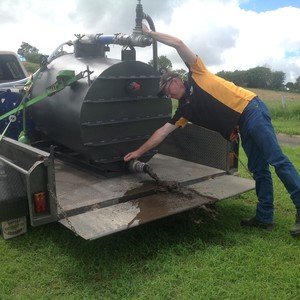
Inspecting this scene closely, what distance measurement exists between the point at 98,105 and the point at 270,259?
82.3 inches

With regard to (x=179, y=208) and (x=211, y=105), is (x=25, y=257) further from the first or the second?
(x=211, y=105)

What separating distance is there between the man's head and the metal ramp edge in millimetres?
949

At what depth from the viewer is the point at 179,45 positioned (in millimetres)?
3684

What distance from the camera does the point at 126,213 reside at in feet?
11.1

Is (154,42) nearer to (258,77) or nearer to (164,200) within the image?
(164,200)

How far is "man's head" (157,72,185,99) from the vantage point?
391cm

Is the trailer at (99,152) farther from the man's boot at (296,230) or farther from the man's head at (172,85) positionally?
the man's boot at (296,230)

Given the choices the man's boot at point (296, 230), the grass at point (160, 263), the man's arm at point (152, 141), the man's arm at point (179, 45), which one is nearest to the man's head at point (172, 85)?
the man's arm at point (179, 45)

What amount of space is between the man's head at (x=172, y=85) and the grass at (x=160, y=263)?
1258 millimetres

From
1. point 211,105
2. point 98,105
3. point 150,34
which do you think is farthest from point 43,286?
point 150,34

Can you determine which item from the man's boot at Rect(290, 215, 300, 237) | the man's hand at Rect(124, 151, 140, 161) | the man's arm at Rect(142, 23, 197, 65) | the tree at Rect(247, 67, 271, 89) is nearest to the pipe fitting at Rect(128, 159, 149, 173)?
the man's hand at Rect(124, 151, 140, 161)

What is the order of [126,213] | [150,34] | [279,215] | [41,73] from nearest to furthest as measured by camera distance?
[126,213] < [150,34] < [279,215] < [41,73]

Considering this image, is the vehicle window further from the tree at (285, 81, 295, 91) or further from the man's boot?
the tree at (285, 81, 295, 91)

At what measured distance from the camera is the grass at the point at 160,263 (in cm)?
301
